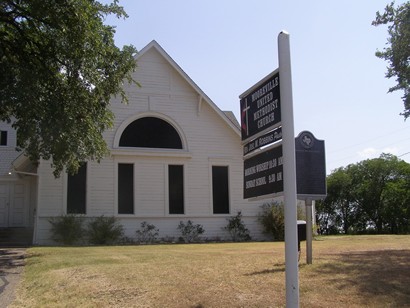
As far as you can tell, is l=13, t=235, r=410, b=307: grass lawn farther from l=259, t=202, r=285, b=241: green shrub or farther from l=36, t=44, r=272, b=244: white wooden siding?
l=259, t=202, r=285, b=241: green shrub

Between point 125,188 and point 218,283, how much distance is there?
46.8 feet

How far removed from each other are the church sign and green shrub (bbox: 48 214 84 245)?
48.5 ft

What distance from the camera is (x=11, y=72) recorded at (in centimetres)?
1299

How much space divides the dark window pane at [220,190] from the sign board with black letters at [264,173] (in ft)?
53.4

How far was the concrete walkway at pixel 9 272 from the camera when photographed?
8.94 m

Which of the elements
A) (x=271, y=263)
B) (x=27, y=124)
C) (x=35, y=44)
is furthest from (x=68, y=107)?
(x=271, y=263)

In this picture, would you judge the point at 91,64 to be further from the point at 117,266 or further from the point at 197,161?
the point at 197,161

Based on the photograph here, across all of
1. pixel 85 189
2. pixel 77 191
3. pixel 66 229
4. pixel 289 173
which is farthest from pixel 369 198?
pixel 289 173

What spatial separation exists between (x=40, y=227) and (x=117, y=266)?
36.3 feet

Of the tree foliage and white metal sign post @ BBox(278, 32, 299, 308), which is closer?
white metal sign post @ BBox(278, 32, 299, 308)

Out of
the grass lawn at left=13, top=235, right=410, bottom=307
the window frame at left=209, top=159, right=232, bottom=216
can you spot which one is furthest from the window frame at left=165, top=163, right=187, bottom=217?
the grass lawn at left=13, top=235, right=410, bottom=307

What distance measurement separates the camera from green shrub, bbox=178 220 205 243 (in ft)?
70.8

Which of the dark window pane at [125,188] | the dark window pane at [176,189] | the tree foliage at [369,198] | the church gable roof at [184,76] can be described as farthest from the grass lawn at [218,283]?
the tree foliage at [369,198]

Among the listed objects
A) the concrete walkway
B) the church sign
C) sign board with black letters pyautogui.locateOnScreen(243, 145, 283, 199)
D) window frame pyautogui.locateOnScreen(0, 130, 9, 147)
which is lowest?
the concrete walkway
